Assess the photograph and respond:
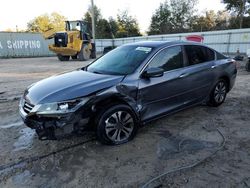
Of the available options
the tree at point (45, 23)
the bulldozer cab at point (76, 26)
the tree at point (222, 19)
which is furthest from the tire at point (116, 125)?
the tree at point (45, 23)

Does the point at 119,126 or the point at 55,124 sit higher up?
the point at 55,124

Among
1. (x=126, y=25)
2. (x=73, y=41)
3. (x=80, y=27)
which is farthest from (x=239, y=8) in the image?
(x=73, y=41)

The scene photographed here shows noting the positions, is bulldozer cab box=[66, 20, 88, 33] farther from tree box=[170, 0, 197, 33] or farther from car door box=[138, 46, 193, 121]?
tree box=[170, 0, 197, 33]

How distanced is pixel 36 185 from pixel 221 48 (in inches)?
880

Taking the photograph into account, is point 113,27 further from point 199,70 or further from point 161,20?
point 199,70

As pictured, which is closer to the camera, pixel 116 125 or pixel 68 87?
pixel 68 87

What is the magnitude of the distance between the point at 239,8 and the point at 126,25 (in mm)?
21890

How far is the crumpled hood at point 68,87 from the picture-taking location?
3.23m

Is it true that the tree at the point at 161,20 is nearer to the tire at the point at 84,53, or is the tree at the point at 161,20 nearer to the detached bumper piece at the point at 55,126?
the tire at the point at 84,53

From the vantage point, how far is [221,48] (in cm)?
2202

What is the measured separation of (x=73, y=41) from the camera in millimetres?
17812

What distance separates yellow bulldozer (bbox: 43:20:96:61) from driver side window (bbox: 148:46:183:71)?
14.5 metres

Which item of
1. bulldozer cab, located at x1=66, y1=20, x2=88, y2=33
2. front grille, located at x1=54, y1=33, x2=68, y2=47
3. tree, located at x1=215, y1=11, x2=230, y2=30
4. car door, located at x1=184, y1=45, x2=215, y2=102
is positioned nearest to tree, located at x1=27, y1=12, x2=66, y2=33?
tree, located at x1=215, y1=11, x2=230, y2=30

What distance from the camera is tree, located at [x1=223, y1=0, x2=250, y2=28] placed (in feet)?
113
